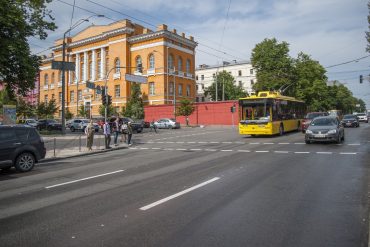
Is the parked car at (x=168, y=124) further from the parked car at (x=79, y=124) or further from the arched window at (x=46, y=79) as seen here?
the arched window at (x=46, y=79)

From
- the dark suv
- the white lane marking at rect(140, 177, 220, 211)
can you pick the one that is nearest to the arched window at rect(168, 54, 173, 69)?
the dark suv

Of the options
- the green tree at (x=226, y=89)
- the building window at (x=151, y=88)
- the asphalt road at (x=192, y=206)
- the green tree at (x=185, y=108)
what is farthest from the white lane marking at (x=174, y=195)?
the green tree at (x=226, y=89)

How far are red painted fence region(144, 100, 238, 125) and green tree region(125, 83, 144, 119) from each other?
3.73 meters

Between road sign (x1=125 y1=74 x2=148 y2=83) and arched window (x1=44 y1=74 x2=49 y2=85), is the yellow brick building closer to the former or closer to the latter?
road sign (x1=125 y1=74 x2=148 y2=83)

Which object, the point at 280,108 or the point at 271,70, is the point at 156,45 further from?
the point at 280,108

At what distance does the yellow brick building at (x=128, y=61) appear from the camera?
2392 inches

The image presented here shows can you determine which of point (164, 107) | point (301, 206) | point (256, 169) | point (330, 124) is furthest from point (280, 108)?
point (164, 107)

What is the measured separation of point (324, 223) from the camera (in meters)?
5.31

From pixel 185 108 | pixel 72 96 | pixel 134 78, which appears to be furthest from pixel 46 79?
pixel 185 108

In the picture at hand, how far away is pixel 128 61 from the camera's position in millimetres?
64188

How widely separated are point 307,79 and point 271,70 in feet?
29.8

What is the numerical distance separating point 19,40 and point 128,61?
38548 millimetres

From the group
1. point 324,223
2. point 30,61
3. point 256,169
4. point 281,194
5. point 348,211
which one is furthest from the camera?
point 30,61

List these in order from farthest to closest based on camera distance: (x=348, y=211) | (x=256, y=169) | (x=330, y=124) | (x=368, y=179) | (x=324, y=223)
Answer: (x=330, y=124), (x=256, y=169), (x=368, y=179), (x=348, y=211), (x=324, y=223)
